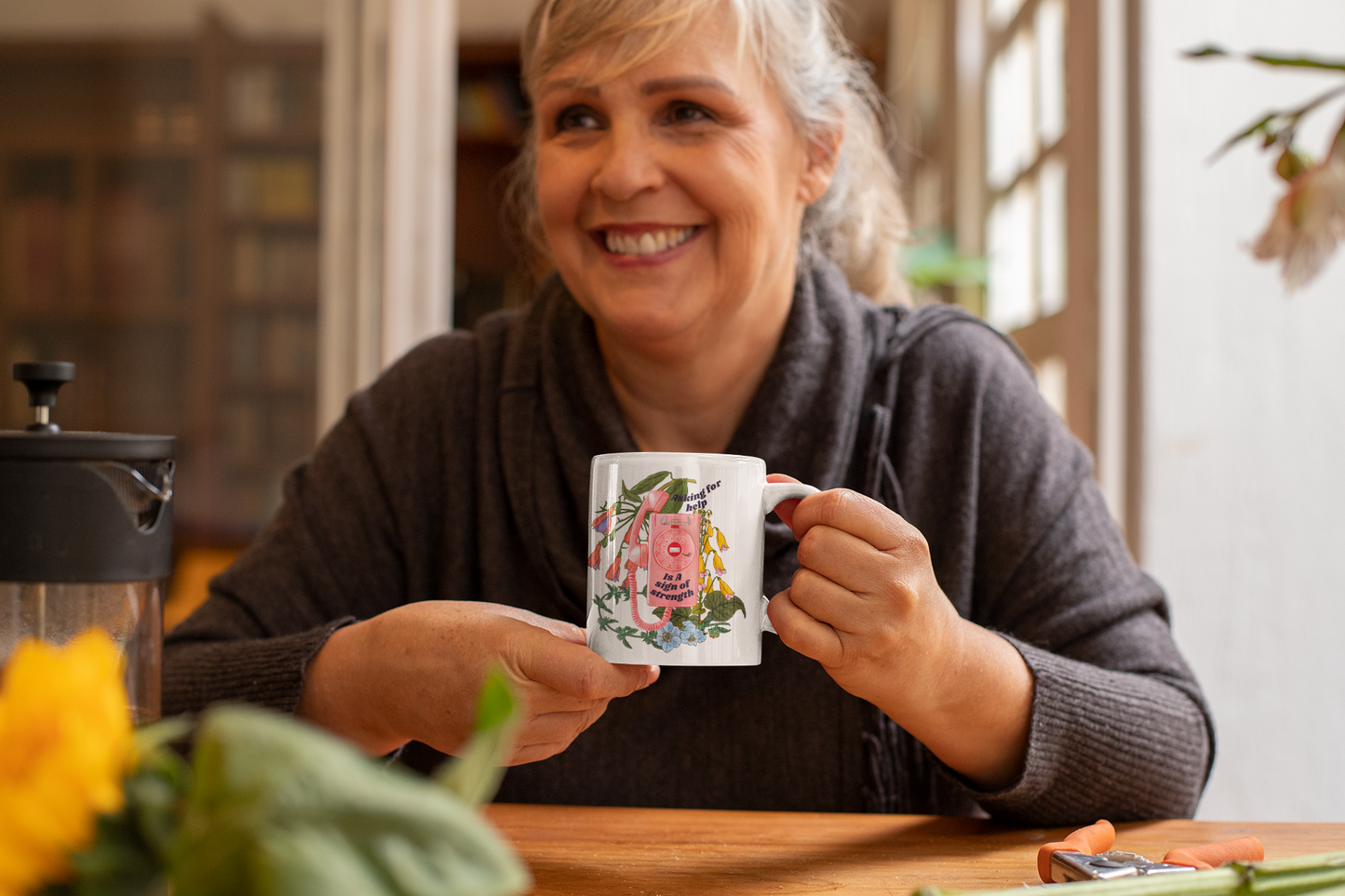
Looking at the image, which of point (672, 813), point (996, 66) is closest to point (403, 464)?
point (672, 813)

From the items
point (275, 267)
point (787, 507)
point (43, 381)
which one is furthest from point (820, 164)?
point (275, 267)

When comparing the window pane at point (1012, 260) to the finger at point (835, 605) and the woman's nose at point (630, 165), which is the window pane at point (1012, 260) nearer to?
the woman's nose at point (630, 165)

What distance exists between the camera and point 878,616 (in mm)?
736

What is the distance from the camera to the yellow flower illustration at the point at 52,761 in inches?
10.3

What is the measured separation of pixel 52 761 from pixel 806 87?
43.7 inches

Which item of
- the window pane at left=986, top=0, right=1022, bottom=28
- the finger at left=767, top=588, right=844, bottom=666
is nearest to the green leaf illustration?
the finger at left=767, top=588, right=844, bottom=666

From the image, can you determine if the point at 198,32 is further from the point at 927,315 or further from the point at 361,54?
the point at 927,315

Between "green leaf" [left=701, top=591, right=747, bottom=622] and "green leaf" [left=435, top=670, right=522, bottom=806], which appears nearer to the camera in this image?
"green leaf" [left=435, top=670, right=522, bottom=806]

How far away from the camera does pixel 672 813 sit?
854mm

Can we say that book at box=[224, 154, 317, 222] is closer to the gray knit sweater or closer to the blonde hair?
the blonde hair

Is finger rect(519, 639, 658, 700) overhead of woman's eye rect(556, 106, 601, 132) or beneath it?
beneath

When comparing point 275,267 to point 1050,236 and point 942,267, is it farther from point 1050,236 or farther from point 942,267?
point 1050,236

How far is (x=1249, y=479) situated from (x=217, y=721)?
56.7 inches

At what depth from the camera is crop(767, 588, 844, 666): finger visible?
0.73 m
